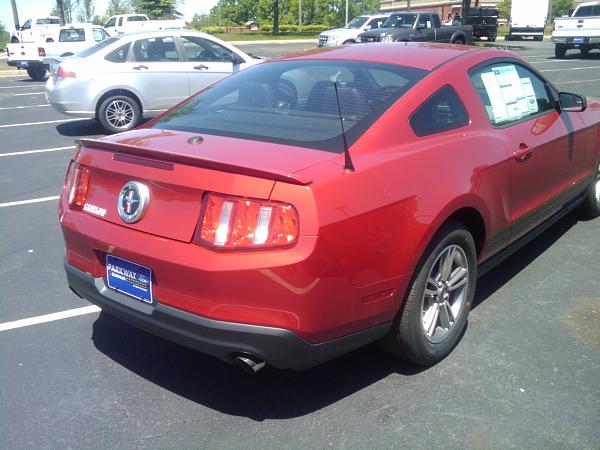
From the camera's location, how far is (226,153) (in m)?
2.88

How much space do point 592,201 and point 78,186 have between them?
454 cm

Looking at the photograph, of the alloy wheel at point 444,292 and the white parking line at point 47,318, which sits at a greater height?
the alloy wheel at point 444,292

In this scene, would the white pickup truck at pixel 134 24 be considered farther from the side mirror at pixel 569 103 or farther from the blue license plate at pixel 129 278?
the blue license plate at pixel 129 278

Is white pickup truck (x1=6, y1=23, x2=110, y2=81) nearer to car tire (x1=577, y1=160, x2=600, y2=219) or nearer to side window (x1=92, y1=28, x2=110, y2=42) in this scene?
side window (x1=92, y1=28, x2=110, y2=42)

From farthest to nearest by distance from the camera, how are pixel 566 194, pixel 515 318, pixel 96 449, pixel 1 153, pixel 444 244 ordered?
pixel 1 153
pixel 566 194
pixel 515 318
pixel 444 244
pixel 96 449

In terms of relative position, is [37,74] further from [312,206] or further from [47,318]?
[312,206]

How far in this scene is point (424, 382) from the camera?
3248 millimetres

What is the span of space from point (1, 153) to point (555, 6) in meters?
83.2

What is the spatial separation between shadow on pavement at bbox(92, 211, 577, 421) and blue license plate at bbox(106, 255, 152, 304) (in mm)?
595

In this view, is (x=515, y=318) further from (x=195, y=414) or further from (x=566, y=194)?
(x=195, y=414)

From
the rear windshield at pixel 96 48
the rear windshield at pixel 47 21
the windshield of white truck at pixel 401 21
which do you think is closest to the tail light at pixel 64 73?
the rear windshield at pixel 96 48

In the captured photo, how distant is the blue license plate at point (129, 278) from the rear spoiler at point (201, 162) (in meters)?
0.51

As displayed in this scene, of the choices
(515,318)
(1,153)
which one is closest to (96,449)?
(515,318)

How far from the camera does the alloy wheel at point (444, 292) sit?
3.31 m
